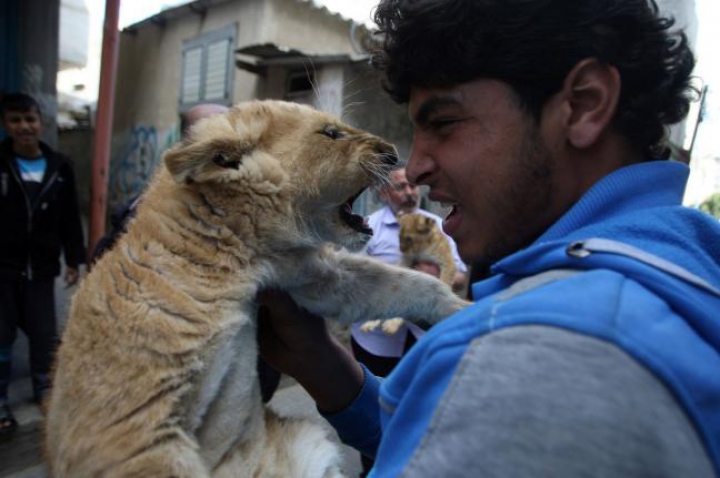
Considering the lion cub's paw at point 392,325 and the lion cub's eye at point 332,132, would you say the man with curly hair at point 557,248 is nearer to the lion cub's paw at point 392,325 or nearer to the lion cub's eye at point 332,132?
the lion cub's eye at point 332,132

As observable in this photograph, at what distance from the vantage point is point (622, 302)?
0.72 m

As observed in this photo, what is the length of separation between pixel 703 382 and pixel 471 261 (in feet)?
2.19

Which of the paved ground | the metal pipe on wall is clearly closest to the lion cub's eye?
the paved ground

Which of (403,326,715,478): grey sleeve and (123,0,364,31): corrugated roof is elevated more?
(123,0,364,31): corrugated roof

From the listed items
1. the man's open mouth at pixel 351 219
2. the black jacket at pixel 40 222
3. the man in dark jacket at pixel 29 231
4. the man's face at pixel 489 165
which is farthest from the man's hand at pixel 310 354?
the black jacket at pixel 40 222

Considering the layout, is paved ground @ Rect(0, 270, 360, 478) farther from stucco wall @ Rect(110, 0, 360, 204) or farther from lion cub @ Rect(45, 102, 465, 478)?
stucco wall @ Rect(110, 0, 360, 204)

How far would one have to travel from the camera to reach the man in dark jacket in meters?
4.49

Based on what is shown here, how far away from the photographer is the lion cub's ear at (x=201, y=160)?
1837 mm

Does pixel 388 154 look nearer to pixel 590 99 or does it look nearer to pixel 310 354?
pixel 310 354

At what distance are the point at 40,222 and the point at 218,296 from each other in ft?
12.8

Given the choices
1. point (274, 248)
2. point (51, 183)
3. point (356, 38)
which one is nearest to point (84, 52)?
point (356, 38)

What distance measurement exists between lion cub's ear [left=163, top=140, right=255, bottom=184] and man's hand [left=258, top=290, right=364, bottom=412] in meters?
0.50

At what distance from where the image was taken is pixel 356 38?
11.7 m

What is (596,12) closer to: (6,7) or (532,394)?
(532,394)
